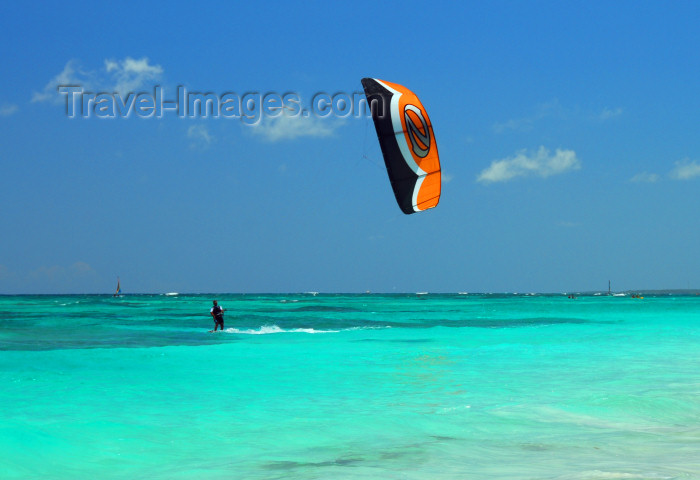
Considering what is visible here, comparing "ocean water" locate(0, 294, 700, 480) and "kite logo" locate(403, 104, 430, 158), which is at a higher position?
"kite logo" locate(403, 104, 430, 158)

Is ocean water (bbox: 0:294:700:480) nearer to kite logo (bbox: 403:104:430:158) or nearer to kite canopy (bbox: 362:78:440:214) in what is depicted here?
kite canopy (bbox: 362:78:440:214)

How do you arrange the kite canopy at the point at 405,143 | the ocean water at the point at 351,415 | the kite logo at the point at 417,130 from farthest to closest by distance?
the kite logo at the point at 417,130
the kite canopy at the point at 405,143
the ocean water at the point at 351,415

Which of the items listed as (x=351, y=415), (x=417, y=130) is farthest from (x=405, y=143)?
(x=351, y=415)

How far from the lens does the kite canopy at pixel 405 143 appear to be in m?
15.2

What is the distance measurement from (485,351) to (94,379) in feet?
34.1

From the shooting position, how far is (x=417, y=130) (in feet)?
50.9

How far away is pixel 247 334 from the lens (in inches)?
1036

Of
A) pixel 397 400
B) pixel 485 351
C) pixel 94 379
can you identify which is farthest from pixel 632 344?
pixel 94 379

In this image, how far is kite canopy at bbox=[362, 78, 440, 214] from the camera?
15188 millimetres

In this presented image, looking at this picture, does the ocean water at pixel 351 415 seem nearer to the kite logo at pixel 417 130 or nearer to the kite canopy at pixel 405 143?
the kite canopy at pixel 405 143

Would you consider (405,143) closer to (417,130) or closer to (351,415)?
(417,130)


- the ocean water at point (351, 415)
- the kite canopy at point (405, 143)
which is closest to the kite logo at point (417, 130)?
the kite canopy at point (405, 143)

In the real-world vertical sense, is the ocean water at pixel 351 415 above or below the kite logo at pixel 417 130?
below

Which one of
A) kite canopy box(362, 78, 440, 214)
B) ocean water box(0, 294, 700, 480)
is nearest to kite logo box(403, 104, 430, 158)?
kite canopy box(362, 78, 440, 214)
